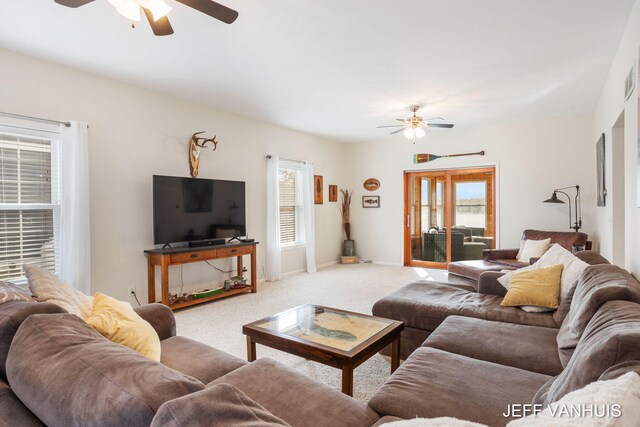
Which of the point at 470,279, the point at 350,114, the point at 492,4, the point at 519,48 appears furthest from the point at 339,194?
the point at 492,4

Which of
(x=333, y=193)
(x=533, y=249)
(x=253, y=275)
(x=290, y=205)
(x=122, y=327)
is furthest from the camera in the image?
(x=333, y=193)

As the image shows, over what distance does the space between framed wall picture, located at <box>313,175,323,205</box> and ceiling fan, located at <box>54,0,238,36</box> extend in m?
4.73

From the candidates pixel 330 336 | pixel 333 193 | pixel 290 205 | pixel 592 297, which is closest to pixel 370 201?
pixel 333 193

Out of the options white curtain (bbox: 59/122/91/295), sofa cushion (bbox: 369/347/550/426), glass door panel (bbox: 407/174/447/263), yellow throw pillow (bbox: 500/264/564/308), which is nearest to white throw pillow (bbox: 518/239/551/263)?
glass door panel (bbox: 407/174/447/263)

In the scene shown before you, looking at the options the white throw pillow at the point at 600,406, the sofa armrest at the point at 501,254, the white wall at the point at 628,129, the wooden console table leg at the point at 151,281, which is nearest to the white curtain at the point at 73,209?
the wooden console table leg at the point at 151,281

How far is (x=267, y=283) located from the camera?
5566 millimetres

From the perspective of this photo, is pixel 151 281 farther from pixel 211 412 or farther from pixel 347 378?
pixel 211 412

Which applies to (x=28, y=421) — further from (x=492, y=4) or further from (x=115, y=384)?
(x=492, y=4)

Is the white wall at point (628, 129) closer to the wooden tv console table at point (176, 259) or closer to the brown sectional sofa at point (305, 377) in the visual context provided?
the brown sectional sofa at point (305, 377)

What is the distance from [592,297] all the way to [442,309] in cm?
109

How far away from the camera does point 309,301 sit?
455 cm

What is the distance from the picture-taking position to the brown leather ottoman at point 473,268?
441 cm

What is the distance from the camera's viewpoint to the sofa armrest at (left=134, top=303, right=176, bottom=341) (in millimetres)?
2117

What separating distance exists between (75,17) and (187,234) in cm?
247
